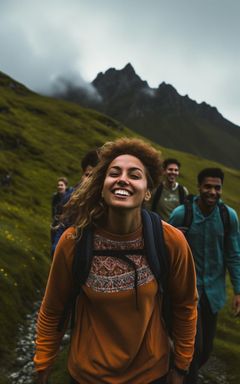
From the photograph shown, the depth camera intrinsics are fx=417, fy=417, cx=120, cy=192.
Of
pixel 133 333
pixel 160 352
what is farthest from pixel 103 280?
pixel 160 352

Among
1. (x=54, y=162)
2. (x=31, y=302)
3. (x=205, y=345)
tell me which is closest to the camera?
(x=205, y=345)

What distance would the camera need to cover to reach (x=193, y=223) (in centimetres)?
832

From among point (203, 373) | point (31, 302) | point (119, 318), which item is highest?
point (119, 318)

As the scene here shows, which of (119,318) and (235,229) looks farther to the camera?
(235,229)

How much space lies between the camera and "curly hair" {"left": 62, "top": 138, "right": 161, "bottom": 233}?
4922 mm

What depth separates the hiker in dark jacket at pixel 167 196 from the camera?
11.0m

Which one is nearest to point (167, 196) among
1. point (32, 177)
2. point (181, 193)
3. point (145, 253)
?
point (181, 193)

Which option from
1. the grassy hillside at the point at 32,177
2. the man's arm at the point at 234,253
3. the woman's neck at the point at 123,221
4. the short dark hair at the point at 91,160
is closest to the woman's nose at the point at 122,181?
the woman's neck at the point at 123,221

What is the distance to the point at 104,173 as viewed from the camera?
5.06 meters

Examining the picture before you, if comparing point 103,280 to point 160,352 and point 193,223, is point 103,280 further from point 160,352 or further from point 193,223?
point 193,223

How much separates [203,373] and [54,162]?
7074 cm

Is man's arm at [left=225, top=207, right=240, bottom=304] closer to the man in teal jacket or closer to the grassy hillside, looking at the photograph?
the man in teal jacket

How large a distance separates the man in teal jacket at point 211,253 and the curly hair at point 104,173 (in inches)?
134

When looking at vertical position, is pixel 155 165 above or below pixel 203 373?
above
